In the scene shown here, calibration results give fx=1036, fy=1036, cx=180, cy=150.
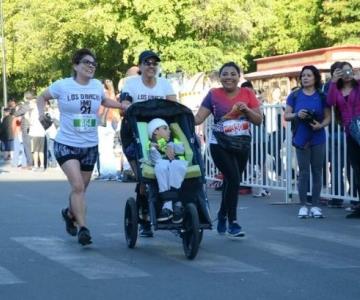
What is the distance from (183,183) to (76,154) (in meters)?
1.16

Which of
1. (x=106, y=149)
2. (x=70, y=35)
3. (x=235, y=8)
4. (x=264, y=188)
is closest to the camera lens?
(x=264, y=188)

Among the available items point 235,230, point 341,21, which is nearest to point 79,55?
point 235,230

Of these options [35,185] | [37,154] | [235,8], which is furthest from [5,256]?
[235,8]

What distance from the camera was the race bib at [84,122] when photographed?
10352 millimetres

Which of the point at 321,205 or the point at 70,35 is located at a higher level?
the point at 70,35

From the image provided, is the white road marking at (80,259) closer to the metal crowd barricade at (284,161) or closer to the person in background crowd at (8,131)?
the metal crowd barricade at (284,161)

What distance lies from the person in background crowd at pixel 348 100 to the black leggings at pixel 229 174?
2501mm

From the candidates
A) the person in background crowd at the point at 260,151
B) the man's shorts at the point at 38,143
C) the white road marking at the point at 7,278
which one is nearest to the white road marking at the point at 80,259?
the white road marking at the point at 7,278

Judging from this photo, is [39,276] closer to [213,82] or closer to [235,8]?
[213,82]

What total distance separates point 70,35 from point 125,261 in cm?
3361

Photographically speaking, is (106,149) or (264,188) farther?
(106,149)

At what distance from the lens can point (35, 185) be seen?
20.2m

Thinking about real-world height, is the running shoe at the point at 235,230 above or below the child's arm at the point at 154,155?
below

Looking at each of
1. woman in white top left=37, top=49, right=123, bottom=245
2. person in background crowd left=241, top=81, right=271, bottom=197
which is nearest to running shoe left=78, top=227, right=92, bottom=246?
woman in white top left=37, top=49, right=123, bottom=245
